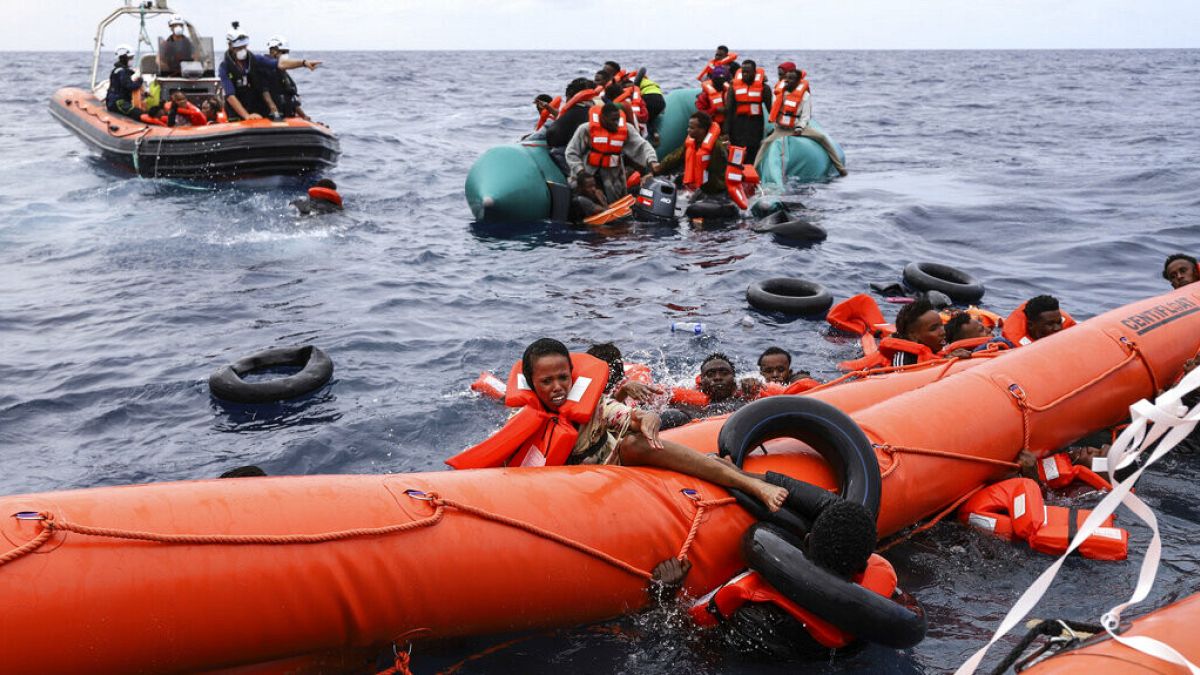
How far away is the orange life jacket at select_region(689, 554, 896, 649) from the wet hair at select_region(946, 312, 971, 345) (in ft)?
10.8

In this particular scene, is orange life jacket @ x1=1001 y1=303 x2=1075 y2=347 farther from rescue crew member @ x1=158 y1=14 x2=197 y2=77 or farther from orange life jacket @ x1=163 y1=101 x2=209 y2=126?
rescue crew member @ x1=158 y1=14 x2=197 y2=77

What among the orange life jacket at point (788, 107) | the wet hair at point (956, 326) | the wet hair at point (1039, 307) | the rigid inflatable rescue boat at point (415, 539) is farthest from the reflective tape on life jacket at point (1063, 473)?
the orange life jacket at point (788, 107)

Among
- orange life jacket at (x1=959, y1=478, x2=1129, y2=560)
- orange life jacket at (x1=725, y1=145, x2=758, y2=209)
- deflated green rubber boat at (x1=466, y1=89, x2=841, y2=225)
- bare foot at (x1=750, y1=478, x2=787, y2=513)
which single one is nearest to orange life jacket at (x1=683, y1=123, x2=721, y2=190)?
orange life jacket at (x1=725, y1=145, x2=758, y2=209)

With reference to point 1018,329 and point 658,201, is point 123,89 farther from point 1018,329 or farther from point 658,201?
point 1018,329

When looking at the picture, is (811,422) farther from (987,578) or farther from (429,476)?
(429,476)

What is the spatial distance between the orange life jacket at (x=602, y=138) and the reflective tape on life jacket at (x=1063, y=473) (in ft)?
23.9

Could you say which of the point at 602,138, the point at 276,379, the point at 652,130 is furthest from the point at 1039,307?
the point at 652,130

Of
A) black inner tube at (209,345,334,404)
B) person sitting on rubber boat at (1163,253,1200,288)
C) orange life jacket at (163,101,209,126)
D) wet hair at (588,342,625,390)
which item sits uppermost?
orange life jacket at (163,101,209,126)

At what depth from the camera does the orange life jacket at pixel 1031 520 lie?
450 centimetres

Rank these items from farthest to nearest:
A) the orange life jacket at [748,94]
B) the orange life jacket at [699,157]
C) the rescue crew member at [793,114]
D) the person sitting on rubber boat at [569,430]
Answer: the rescue crew member at [793,114], the orange life jacket at [748,94], the orange life jacket at [699,157], the person sitting on rubber boat at [569,430]

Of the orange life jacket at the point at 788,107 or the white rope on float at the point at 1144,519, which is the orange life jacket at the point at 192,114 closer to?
the orange life jacket at the point at 788,107

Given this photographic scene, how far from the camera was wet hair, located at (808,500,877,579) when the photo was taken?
11.5 ft

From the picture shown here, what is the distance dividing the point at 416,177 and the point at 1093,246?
33.4ft

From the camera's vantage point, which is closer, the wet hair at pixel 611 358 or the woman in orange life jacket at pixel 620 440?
the woman in orange life jacket at pixel 620 440
